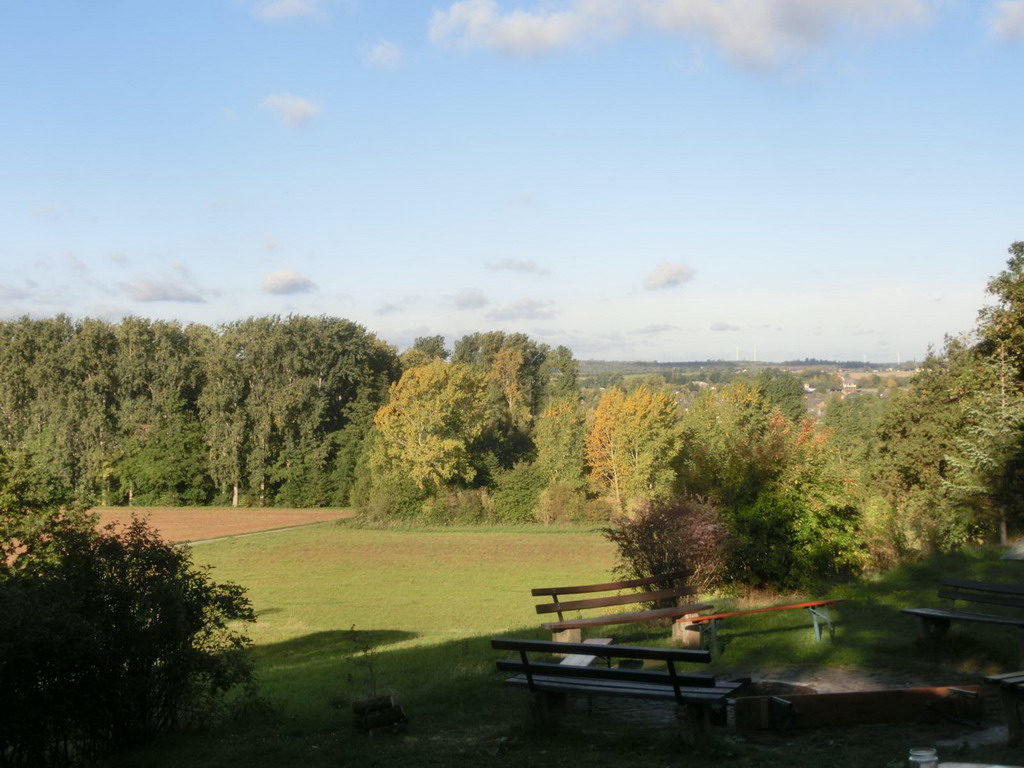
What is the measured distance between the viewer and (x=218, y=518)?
59.8 m

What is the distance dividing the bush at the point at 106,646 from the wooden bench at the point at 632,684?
2.90 metres

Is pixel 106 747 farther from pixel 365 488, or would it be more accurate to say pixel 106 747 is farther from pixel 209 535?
pixel 365 488

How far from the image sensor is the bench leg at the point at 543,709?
7273mm

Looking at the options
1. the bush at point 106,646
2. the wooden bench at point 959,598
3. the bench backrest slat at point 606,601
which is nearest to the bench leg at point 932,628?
the wooden bench at point 959,598

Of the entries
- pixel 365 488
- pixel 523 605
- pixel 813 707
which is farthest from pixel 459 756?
pixel 365 488

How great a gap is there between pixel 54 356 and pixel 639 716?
69355 mm

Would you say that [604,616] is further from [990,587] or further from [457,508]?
[457,508]

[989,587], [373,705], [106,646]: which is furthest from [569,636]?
[106,646]

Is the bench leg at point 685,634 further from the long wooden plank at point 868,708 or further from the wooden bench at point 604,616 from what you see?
the long wooden plank at point 868,708

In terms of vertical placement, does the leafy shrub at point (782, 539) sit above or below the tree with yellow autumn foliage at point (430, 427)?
below

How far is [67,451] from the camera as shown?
6538 cm

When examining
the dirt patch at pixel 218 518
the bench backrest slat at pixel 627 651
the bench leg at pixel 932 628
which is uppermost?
the bench backrest slat at pixel 627 651

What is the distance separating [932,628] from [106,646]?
332 inches

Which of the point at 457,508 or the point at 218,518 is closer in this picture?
the point at 457,508
